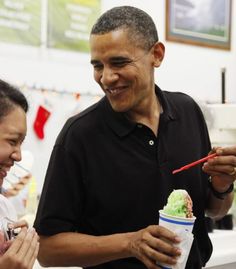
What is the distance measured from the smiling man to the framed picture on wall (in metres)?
2.07

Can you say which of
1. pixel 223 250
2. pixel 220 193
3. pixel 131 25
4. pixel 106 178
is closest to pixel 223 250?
pixel 223 250

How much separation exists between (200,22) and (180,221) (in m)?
2.84

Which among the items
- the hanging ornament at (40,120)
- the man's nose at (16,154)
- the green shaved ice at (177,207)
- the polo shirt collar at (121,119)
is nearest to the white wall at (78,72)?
the hanging ornament at (40,120)

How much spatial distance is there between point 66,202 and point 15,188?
1.06m

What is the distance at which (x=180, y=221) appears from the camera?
4.31ft

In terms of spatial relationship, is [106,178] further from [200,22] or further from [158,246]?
[200,22]

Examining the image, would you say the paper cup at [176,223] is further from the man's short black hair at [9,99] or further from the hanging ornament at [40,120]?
the hanging ornament at [40,120]

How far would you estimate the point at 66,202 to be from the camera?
157cm

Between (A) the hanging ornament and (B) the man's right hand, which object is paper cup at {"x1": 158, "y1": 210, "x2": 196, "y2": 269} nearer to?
(B) the man's right hand

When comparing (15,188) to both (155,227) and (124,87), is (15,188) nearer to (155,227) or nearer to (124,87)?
(124,87)

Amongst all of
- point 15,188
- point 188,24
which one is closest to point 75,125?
point 15,188

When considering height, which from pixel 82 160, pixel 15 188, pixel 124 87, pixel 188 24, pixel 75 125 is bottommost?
pixel 15 188

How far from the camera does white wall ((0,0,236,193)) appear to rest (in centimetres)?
292

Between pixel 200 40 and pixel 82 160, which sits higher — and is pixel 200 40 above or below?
above
